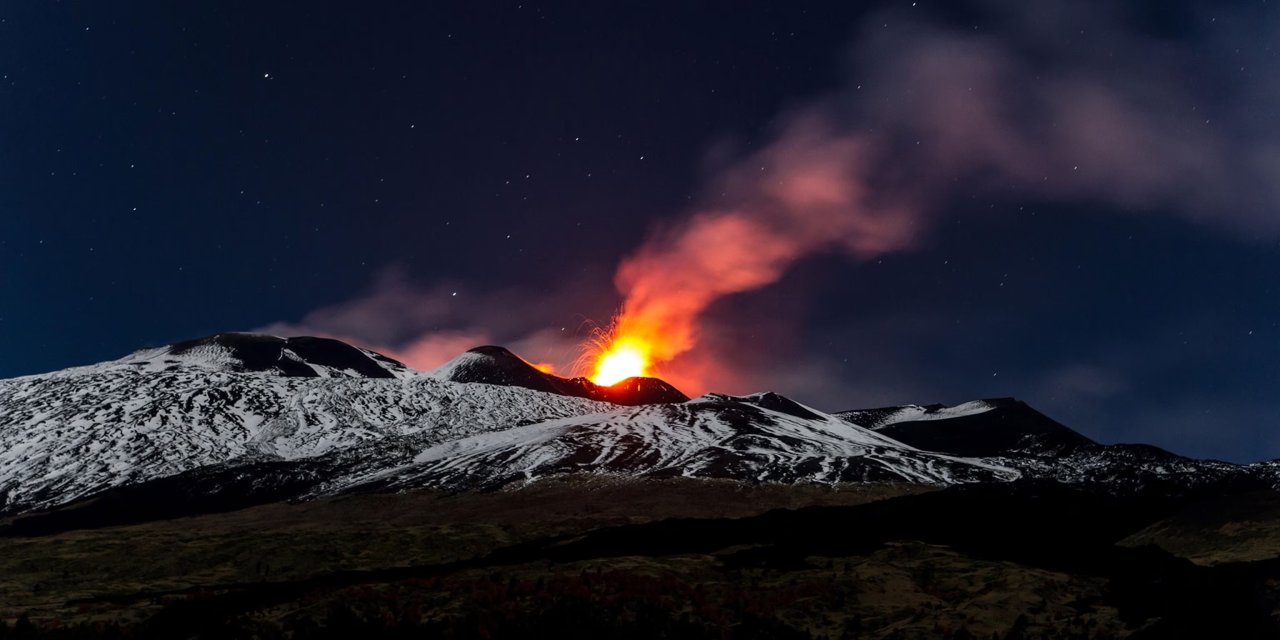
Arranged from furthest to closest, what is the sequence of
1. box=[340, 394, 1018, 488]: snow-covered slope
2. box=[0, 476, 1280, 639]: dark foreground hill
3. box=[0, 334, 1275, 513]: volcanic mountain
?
box=[0, 334, 1275, 513]: volcanic mountain
box=[340, 394, 1018, 488]: snow-covered slope
box=[0, 476, 1280, 639]: dark foreground hill

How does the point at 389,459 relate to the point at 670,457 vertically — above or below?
above

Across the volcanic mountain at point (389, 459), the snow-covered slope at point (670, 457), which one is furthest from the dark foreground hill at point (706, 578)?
the snow-covered slope at point (670, 457)

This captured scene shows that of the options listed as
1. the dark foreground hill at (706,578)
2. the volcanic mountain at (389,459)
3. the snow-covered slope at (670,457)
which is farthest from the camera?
the volcanic mountain at (389,459)

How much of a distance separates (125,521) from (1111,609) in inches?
5528

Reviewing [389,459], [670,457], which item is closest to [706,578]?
[670,457]

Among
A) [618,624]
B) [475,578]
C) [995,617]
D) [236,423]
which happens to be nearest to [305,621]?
[475,578]

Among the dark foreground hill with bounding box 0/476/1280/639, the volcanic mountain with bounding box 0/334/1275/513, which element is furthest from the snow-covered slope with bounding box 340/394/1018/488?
the dark foreground hill with bounding box 0/476/1280/639

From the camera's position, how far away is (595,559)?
36.4 m

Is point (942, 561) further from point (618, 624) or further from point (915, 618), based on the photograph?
point (618, 624)

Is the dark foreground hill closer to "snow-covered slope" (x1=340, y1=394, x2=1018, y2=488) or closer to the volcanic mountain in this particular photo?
the volcanic mountain

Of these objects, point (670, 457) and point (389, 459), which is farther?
point (389, 459)

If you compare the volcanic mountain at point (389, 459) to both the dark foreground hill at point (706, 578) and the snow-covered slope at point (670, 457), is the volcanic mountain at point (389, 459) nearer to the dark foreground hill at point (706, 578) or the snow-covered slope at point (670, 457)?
the snow-covered slope at point (670, 457)

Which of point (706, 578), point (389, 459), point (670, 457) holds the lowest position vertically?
point (706, 578)

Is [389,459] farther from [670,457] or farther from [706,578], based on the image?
[706,578]
